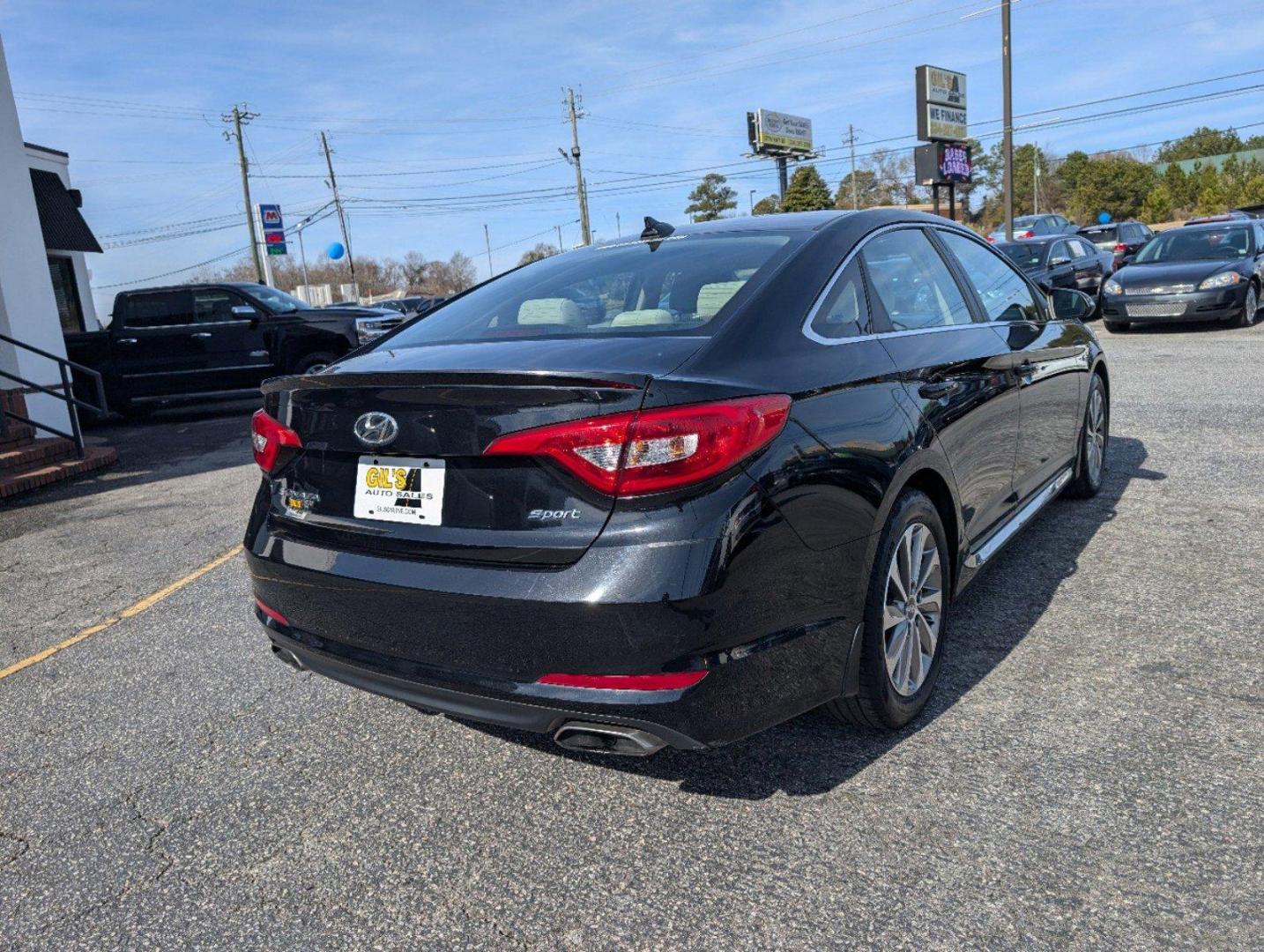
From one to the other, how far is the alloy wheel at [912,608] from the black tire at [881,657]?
25mm

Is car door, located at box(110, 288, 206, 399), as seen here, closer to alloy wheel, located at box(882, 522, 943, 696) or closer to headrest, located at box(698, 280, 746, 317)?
headrest, located at box(698, 280, 746, 317)

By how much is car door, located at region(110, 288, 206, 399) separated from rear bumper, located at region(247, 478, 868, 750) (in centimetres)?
1227

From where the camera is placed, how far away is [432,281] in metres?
101

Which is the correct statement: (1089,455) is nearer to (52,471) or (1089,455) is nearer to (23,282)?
(52,471)

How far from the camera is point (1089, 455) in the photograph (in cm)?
531

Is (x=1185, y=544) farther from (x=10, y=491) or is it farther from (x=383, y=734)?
(x=10, y=491)

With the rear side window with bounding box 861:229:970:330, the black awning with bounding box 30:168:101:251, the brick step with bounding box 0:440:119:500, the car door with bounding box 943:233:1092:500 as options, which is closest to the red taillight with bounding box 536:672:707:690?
the rear side window with bounding box 861:229:970:330

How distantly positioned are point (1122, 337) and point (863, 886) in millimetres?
14360

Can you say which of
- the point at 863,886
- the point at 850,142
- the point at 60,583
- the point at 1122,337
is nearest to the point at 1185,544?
the point at 863,886

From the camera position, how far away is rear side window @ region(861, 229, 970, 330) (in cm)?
320

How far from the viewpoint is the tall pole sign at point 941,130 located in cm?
2961

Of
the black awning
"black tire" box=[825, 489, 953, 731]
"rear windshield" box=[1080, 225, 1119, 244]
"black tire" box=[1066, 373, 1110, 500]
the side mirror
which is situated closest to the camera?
"black tire" box=[825, 489, 953, 731]

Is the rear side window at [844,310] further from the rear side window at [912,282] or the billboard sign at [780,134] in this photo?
the billboard sign at [780,134]

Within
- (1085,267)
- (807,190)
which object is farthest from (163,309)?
(807,190)
